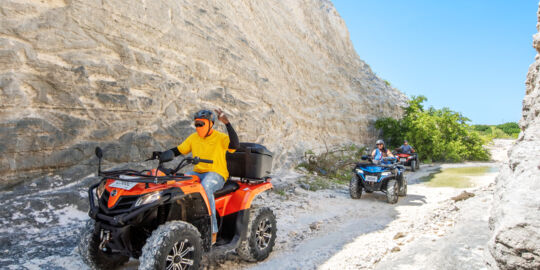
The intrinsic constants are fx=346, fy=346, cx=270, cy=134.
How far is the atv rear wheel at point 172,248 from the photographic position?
3.06m

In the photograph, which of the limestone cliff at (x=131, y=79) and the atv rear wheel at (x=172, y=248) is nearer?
the atv rear wheel at (x=172, y=248)

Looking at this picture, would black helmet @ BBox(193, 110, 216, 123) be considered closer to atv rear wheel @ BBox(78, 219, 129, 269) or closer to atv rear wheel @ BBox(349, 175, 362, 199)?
atv rear wheel @ BBox(78, 219, 129, 269)

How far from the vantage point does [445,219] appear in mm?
5520

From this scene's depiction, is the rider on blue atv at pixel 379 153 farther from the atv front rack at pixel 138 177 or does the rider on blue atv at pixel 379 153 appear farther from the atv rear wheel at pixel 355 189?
the atv front rack at pixel 138 177

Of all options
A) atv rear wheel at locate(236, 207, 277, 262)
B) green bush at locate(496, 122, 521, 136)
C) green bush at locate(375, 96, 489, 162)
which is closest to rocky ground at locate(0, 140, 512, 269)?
atv rear wheel at locate(236, 207, 277, 262)

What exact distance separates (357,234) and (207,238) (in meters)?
2.93

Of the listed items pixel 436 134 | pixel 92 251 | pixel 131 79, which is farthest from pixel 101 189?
pixel 436 134

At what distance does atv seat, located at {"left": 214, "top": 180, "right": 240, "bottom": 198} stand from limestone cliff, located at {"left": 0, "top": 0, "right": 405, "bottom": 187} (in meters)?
3.57

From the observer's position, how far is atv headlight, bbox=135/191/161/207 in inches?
124

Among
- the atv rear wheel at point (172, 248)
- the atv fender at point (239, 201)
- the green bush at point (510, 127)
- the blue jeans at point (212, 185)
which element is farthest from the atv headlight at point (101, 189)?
the green bush at point (510, 127)

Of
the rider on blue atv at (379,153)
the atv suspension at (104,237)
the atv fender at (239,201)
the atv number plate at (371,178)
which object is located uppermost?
the rider on blue atv at (379,153)

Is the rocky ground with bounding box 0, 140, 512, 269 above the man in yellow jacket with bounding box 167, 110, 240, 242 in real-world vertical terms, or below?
below

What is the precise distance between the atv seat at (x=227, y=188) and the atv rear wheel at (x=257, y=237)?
0.38 meters

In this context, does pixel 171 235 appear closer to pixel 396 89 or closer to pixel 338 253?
pixel 338 253
